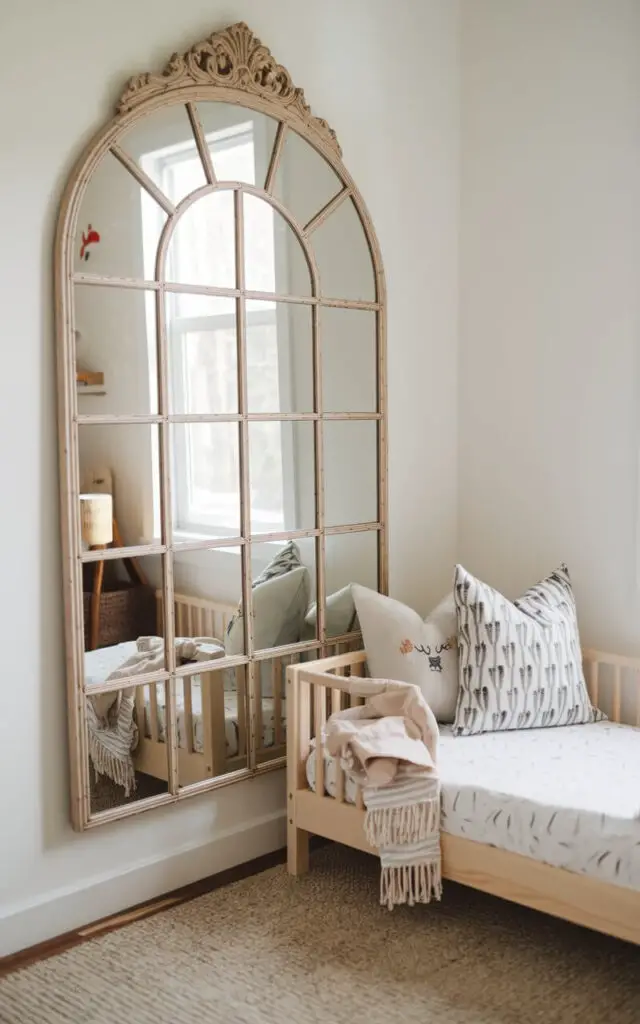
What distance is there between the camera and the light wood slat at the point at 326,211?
9.29 ft

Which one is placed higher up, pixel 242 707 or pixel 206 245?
pixel 206 245

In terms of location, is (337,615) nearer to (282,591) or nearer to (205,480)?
(282,591)

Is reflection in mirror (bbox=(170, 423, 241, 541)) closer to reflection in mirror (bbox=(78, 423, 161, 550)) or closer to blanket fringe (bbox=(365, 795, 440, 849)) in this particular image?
reflection in mirror (bbox=(78, 423, 161, 550))

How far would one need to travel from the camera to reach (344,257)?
9.68 ft

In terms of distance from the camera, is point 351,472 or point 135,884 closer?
point 135,884

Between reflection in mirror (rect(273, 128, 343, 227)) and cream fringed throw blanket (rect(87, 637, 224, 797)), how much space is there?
1.24 meters

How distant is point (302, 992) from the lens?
2.20 meters

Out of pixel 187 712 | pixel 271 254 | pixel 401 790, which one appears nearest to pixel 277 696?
pixel 187 712

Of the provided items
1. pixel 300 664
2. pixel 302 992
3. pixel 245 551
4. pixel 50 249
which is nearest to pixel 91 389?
pixel 50 249

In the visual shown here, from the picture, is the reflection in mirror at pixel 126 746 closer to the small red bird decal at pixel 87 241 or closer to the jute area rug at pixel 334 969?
the jute area rug at pixel 334 969

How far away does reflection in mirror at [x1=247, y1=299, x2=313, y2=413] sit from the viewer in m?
2.72

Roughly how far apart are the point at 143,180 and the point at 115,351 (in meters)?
0.42

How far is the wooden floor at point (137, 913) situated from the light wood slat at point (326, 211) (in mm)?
1761

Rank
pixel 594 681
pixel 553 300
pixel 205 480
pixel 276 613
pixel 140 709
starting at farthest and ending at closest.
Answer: pixel 553 300 → pixel 594 681 → pixel 276 613 → pixel 205 480 → pixel 140 709
